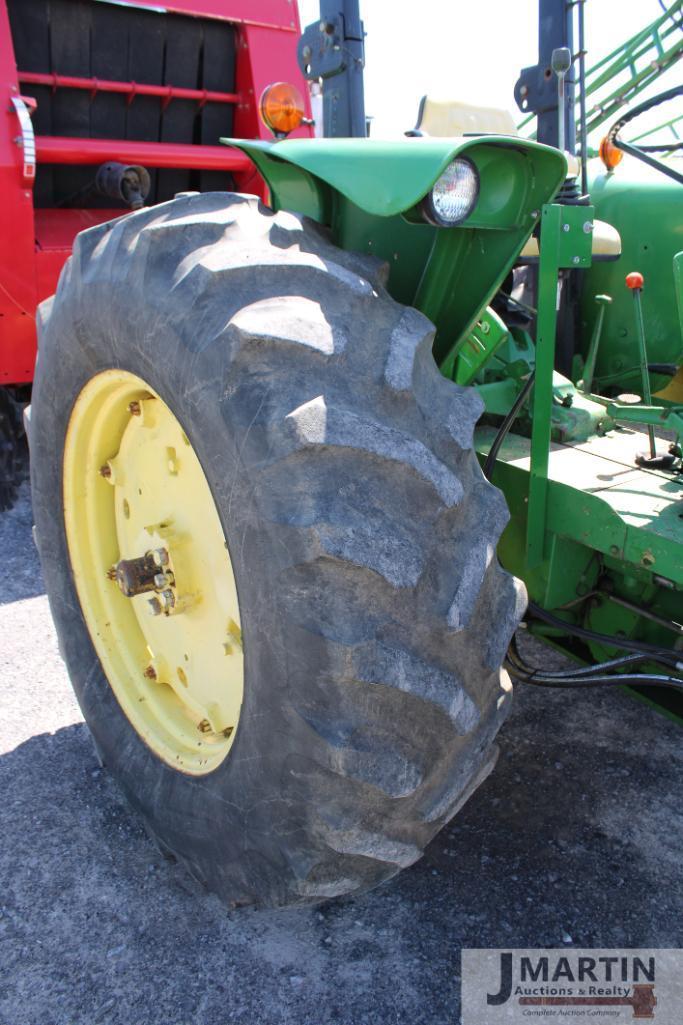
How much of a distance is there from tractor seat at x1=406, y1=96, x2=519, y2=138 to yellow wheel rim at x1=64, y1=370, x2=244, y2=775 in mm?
1711

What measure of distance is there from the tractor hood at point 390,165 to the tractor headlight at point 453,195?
1.1 inches

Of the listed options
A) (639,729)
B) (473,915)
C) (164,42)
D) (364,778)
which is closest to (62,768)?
(473,915)

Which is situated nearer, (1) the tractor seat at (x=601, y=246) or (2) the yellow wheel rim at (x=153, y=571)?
(2) the yellow wheel rim at (x=153, y=571)

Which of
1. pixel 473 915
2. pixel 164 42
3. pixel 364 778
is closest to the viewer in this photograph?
pixel 364 778

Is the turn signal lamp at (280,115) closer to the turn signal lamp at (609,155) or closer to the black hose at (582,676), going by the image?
the turn signal lamp at (609,155)

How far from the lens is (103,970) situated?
173cm

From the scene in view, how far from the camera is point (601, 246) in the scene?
96.7 inches

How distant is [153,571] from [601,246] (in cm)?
150

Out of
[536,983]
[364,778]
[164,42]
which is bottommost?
[536,983]

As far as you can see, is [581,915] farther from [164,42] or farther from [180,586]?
[164,42]

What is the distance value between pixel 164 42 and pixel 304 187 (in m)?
2.65

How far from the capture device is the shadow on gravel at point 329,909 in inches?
65.2

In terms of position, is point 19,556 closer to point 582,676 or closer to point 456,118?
point 456,118

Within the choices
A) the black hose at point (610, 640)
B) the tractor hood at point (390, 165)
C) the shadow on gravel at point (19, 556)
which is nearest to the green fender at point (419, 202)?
the tractor hood at point (390, 165)
